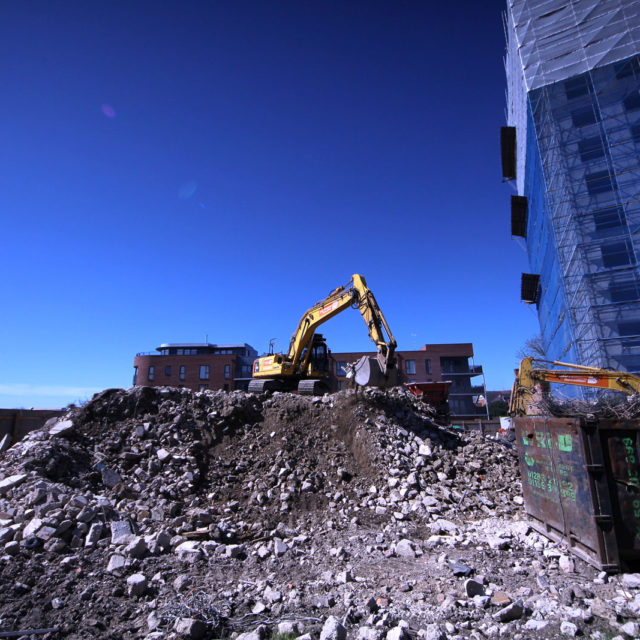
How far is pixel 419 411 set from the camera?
12930 mm

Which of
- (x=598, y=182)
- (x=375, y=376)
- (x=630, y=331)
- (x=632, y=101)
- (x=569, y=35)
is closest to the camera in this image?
(x=375, y=376)

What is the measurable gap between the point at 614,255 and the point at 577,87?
8.21m

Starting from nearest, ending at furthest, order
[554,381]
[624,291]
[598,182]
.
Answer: [554,381], [624,291], [598,182]

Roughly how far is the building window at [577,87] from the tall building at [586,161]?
4 centimetres

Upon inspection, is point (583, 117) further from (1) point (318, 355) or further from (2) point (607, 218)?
(1) point (318, 355)

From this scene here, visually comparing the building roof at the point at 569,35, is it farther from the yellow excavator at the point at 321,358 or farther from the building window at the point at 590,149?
the yellow excavator at the point at 321,358

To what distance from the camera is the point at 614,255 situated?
16.9 meters

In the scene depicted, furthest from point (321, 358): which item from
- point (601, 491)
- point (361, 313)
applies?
point (601, 491)

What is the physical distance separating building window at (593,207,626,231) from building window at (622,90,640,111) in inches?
169

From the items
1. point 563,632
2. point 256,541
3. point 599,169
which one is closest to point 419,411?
point 256,541

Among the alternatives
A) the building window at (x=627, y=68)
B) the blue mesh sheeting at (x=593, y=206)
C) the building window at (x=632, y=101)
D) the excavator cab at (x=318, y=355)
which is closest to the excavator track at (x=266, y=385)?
the excavator cab at (x=318, y=355)

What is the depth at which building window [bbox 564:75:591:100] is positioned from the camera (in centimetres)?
1846

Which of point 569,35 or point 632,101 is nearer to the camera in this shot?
point 632,101

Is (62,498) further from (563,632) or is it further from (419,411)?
(419,411)
